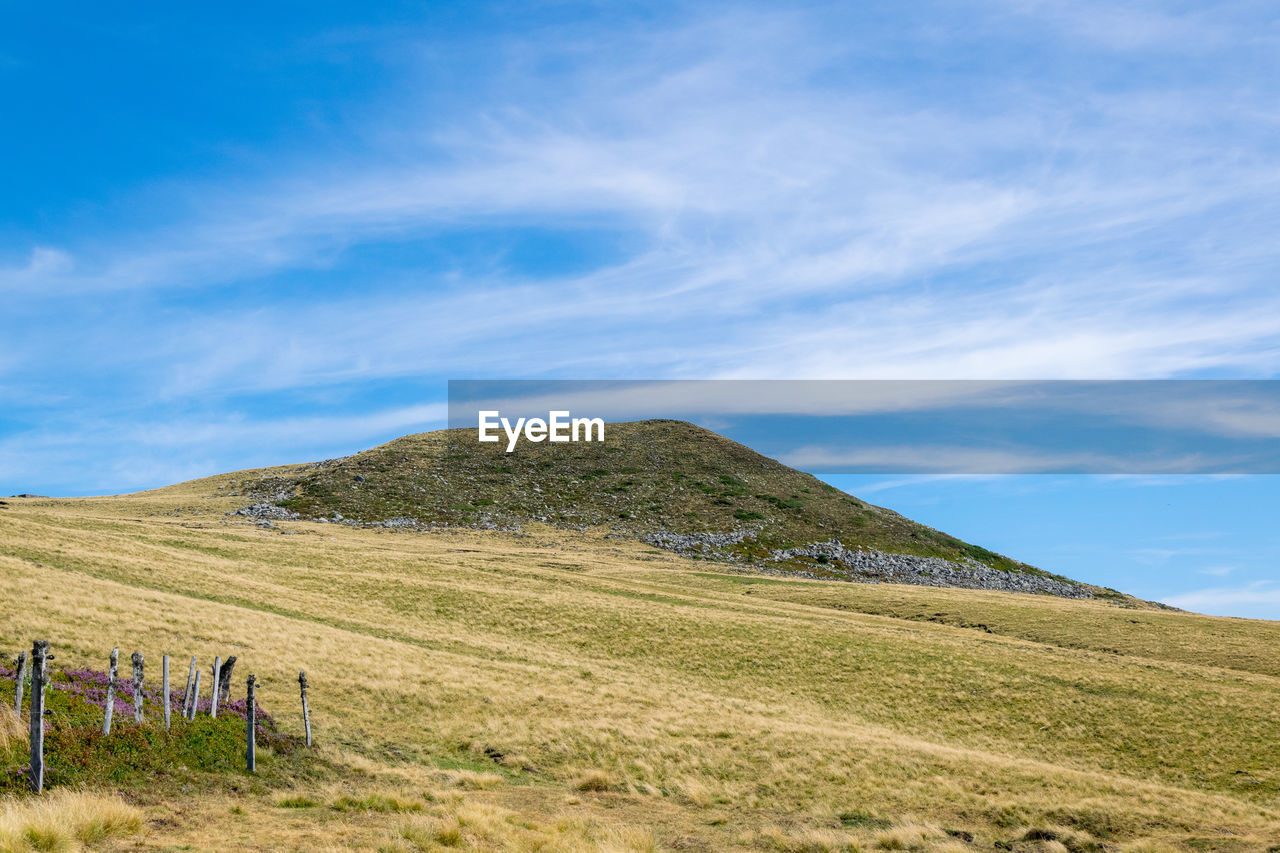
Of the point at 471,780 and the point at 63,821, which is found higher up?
the point at 63,821

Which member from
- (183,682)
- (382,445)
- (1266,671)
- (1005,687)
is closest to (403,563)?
(183,682)

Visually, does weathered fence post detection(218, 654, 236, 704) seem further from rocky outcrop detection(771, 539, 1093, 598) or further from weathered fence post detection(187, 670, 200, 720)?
rocky outcrop detection(771, 539, 1093, 598)

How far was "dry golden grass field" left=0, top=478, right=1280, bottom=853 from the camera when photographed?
19.3 metres

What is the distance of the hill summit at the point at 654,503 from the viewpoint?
101 metres

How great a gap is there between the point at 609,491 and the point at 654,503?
8.28 meters

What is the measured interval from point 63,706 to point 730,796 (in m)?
18.1

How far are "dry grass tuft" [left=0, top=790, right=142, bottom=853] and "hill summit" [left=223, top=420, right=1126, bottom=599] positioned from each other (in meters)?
82.4

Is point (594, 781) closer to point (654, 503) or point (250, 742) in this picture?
point (250, 742)

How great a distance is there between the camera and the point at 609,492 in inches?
4938

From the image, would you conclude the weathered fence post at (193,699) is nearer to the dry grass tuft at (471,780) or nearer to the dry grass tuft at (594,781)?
the dry grass tuft at (471,780)

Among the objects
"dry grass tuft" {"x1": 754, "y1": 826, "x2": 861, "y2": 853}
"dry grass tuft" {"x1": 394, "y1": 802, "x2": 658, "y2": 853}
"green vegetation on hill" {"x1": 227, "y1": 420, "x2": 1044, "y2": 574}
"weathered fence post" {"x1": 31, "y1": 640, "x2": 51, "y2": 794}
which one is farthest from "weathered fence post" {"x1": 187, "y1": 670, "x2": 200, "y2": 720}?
"green vegetation on hill" {"x1": 227, "y1": 420, "x2": 1044, "y2": 574}

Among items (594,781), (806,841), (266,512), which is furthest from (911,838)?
(266,512)

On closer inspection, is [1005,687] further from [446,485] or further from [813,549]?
[446,485]

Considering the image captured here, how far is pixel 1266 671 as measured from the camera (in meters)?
46.2
